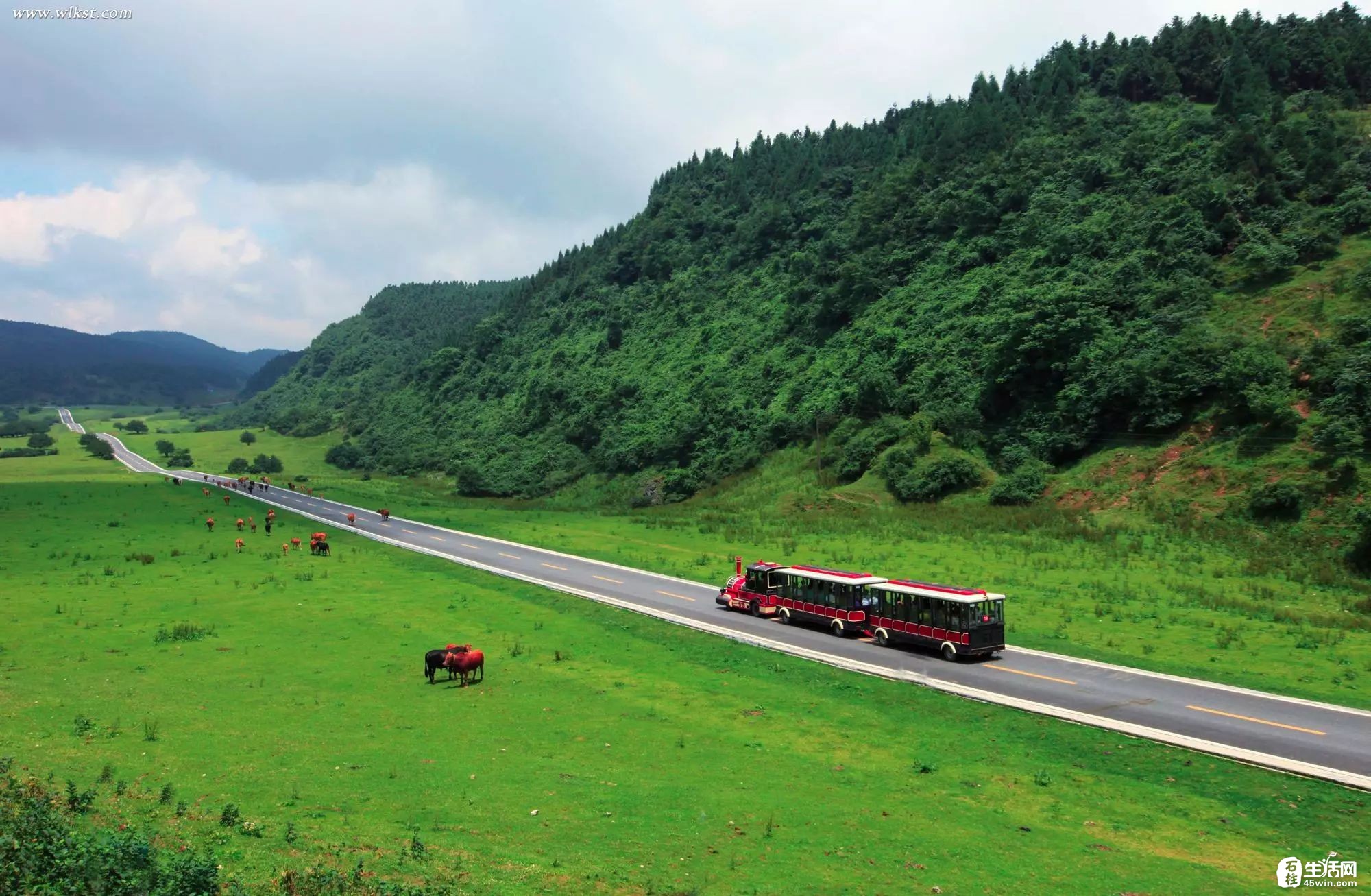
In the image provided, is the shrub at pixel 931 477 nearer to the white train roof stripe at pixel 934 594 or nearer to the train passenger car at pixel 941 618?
the white train roof stripe at pixel 934 594

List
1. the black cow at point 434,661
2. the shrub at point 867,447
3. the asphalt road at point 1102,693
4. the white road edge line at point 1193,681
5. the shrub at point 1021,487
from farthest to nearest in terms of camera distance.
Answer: the shrub at point 867,447, the shrub at point 1021,487, the black cow at point 434,661, the white road edge line at point 1193,681, the asphalt road at point 1102,693

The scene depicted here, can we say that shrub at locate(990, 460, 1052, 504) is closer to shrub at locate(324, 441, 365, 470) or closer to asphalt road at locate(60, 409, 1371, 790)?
asphalt road at locate(60, 409, 1371, 790)

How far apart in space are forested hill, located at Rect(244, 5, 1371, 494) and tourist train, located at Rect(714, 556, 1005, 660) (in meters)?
34.0

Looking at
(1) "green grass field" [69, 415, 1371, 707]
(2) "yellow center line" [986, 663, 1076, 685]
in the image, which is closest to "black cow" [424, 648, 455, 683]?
(2) "yellow center line" [986, 663, 1076, 685]

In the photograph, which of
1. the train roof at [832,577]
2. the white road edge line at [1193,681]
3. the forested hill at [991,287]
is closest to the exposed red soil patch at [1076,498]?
the forested hill at [991,287]

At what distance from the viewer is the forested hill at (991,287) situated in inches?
2702

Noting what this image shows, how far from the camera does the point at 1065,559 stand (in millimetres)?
49188

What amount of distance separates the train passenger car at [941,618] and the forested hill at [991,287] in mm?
33522

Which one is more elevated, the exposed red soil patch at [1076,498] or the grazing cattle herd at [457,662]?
the exposed red soil patch at [1076,498]

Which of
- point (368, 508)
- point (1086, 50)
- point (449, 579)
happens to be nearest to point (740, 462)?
point (368, 508)

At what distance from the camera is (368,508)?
9462cm

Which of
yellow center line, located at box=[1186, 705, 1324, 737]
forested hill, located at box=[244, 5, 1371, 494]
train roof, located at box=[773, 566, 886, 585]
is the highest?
forested hill, located at box=[244, 5, 1371, 494]

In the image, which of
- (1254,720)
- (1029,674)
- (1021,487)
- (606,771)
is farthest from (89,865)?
(1021,487)

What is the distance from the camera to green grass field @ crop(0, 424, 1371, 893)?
598 inches
